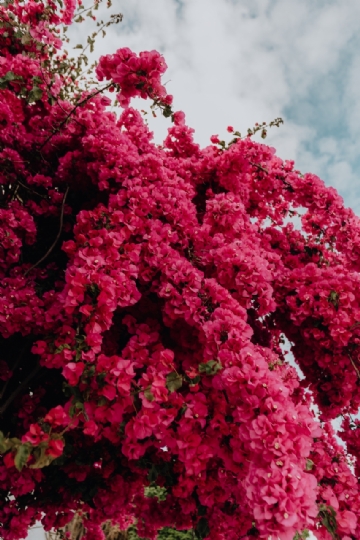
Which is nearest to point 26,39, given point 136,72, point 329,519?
point 136,72

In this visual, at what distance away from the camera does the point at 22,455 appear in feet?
5.27

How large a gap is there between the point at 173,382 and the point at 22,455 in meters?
0.81

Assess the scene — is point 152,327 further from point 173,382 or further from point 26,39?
point 26,39

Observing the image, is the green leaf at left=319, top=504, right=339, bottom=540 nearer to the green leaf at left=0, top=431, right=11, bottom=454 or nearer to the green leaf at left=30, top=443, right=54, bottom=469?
the green leaf at left=30, top=443, right=54, bottom=469

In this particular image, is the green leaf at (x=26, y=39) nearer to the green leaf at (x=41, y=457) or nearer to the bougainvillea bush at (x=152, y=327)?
the bougainvillea bush at (x=152, y=327)

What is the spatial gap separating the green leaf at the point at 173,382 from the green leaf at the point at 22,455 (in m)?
0.75

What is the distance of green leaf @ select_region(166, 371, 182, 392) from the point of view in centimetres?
206

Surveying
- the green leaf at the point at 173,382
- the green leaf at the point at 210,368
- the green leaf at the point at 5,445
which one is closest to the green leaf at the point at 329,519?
the green leaf at the point at 210,368

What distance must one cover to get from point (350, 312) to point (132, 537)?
29.2 feet

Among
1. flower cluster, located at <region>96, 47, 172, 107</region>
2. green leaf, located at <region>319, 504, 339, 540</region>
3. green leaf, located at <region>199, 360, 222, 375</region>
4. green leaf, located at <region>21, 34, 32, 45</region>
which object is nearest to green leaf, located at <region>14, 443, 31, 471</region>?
green leaf, located at <region>199, 360, 222, 375</region>

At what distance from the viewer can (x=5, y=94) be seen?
3191 mm

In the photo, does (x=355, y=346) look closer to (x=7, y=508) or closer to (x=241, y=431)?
(x=241, y=431)

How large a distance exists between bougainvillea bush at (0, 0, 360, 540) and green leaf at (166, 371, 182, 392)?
0.04 ft

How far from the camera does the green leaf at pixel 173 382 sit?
2059mm
